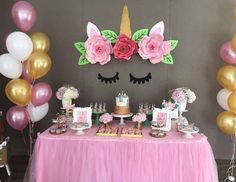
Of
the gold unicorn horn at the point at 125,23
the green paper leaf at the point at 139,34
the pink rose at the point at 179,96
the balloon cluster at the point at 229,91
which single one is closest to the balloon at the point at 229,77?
the balloon cluster at the point at 229,91

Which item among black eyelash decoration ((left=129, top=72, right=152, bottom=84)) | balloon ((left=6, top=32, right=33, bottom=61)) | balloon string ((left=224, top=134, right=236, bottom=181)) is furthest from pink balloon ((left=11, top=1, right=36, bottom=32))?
balloon string ((left=224, top=134, right=236, bottom=181))

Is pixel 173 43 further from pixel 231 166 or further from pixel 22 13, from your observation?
pixel 22 13

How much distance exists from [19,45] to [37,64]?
24 centimetres

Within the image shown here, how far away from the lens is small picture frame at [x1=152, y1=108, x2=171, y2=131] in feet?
8.02

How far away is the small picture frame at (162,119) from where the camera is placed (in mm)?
2443

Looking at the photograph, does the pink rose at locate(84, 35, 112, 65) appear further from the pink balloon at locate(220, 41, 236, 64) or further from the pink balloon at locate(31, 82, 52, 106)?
the pink balloon at locate(220, 41, 236, 64)

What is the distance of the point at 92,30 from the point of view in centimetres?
299

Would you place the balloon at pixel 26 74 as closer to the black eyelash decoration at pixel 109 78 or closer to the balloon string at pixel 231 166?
the black eyelash decoration at pixel 109 78

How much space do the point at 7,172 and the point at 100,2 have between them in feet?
7.02

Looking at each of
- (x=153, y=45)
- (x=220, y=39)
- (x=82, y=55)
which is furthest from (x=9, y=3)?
(x=220, y=39)

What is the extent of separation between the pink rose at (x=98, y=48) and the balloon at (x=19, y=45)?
615 mm

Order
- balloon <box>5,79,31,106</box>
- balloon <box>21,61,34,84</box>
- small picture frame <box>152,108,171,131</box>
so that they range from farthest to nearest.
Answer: balloon <box>21,61,34,84</box>, balloon <box>5,79,31,106</box>, small picture frame <box>152,108,171,131</box>

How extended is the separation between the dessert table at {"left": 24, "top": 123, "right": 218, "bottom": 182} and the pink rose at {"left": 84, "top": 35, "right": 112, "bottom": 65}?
3.07 ft

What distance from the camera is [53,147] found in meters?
2.30
